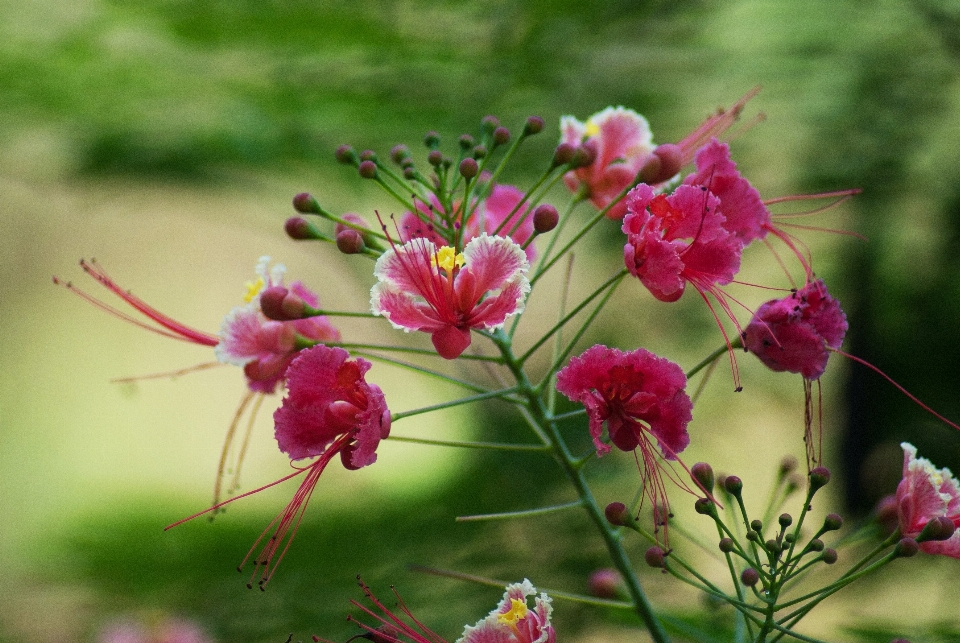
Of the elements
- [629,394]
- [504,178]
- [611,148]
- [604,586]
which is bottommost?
[604,586]

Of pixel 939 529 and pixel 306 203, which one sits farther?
pixel 306 203

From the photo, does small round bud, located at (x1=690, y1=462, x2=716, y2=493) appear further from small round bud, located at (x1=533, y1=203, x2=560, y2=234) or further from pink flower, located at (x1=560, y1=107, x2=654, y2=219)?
pink flower, located at (x1=560, y1=107, x2=654, y2=219)

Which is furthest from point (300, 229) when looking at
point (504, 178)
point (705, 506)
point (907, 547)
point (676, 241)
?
point (504, 178)

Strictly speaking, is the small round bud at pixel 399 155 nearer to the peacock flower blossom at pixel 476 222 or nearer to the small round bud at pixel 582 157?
the peacock flower blossom at pixel 476 222

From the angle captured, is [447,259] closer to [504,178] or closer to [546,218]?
[546,218]

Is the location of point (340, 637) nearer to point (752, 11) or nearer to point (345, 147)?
point (345, 147)
